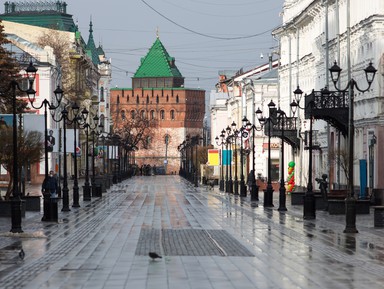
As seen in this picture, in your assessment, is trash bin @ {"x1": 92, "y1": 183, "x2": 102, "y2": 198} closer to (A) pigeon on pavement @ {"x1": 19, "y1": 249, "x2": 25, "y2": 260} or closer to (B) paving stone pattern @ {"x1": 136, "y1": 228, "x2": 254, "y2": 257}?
(B) paving stone pattern @ {"x1": 136, "y1": 228, "x2": 254, "y2": 257}

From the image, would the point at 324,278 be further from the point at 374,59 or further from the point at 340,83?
the point at 340,83

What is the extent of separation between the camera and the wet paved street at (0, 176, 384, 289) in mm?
20250

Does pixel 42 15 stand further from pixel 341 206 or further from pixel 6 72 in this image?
pixel 341 206

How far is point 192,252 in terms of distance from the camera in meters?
26.7

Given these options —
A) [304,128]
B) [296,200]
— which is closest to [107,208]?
[296,200]

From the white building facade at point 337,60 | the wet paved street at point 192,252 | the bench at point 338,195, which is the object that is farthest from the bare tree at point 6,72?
the wet paved street at point 192,252

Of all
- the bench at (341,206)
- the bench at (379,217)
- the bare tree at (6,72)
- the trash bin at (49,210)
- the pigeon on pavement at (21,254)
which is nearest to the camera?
the pigeon on pavement at (21,254)

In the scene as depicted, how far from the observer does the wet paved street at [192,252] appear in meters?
20.2

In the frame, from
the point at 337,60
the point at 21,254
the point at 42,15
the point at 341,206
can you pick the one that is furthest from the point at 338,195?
the point at 42,15

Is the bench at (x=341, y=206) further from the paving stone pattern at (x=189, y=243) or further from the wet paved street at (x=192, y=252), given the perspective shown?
the paving stone pattern at (x=189, y=243)

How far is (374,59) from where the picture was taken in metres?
58.4

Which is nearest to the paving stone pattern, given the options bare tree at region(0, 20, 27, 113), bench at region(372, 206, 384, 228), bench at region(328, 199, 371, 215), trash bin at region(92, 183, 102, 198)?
bench at region(372, 206, 384, 228)

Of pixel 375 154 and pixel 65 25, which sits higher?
pixel 65 25

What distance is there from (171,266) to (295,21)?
63729 millimetres
